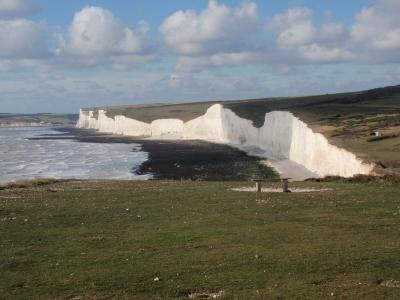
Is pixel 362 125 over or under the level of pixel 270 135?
over

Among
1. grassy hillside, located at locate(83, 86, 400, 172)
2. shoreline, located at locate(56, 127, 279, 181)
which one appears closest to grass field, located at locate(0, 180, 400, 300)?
grassy hillside, located at locate(83, 86, 400, 172)

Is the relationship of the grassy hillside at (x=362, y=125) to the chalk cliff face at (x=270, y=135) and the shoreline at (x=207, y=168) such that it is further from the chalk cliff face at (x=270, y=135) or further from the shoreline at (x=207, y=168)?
the shoreline at (x=207, y=168)

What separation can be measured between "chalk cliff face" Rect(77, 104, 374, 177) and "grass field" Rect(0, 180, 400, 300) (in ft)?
56.4

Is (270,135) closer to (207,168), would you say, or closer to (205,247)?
(207,168)

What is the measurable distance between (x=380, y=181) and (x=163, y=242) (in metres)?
15.6

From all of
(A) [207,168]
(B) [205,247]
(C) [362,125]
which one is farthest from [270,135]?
(B) [205,247]

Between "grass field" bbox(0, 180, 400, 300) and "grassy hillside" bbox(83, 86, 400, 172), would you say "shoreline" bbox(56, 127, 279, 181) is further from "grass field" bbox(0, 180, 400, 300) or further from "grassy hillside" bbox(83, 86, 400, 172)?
"grass field" bbox(0, 180, 400, 300)

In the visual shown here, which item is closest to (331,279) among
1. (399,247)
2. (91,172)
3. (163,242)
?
(399,247)

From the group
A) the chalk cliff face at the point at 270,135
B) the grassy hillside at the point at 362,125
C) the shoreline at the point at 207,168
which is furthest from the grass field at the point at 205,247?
the shoreline at the point at 207,168

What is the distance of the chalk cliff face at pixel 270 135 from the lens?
4729 centimetres

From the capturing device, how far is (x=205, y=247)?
45.9 feet

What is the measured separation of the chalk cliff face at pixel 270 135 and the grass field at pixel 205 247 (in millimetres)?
17181

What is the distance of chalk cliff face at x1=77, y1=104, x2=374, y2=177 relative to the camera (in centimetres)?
4729

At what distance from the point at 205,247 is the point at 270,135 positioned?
76650mm
